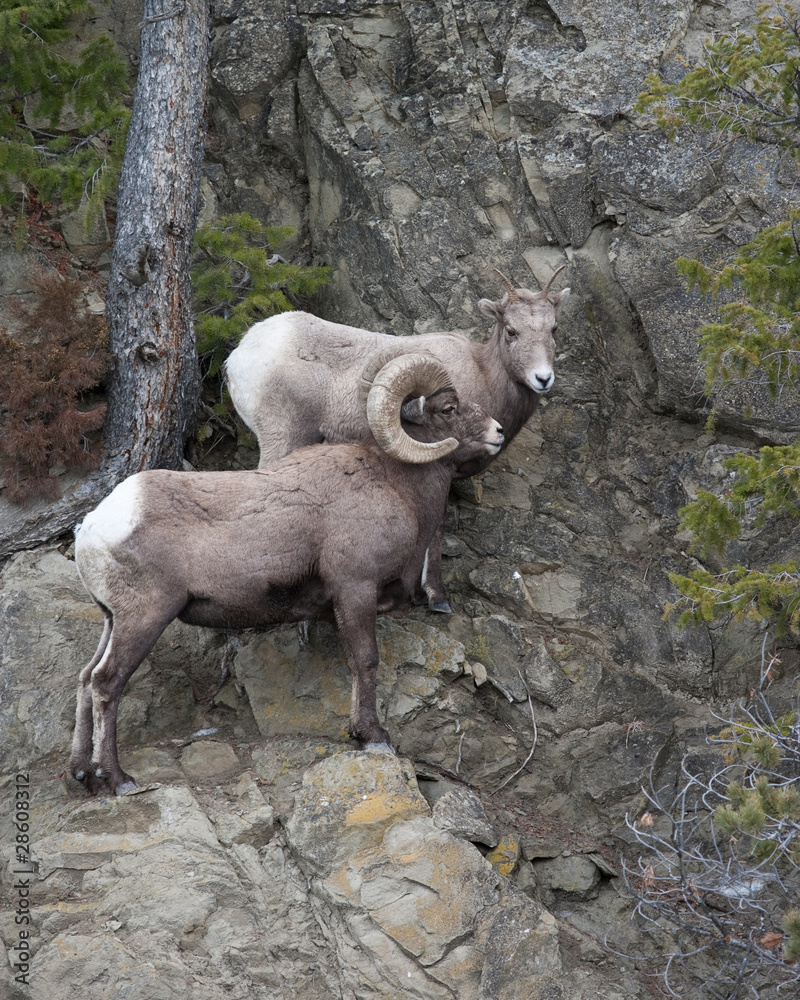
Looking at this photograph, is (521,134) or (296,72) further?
(296,72)

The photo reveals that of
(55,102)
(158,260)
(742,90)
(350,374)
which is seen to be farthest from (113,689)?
(742,90)

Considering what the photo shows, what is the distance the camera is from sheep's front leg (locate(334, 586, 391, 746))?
8320 mm

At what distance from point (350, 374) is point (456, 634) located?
9.07 ft

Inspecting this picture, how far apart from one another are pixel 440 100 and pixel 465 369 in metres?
3.79

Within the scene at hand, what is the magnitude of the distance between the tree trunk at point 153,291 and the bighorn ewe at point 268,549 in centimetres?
191

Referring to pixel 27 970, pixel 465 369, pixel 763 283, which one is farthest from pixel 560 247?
pixel 27 970

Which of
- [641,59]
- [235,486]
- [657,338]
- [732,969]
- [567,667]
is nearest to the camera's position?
[732,969]

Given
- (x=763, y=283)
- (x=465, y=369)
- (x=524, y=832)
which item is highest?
(x=763, y=283)

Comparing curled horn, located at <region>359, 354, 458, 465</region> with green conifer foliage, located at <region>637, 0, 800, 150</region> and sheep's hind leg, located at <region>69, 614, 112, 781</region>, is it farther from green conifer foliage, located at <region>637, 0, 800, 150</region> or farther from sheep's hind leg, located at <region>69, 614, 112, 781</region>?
green conifer foliage, located at <region>637, 0, 800, 150</region>

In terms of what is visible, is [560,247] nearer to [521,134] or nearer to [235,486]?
[521,134]

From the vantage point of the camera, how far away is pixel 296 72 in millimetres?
12484

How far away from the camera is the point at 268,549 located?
8234mm

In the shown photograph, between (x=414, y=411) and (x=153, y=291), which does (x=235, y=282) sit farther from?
(x=414, y=411)

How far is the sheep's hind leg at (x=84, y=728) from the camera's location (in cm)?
806
